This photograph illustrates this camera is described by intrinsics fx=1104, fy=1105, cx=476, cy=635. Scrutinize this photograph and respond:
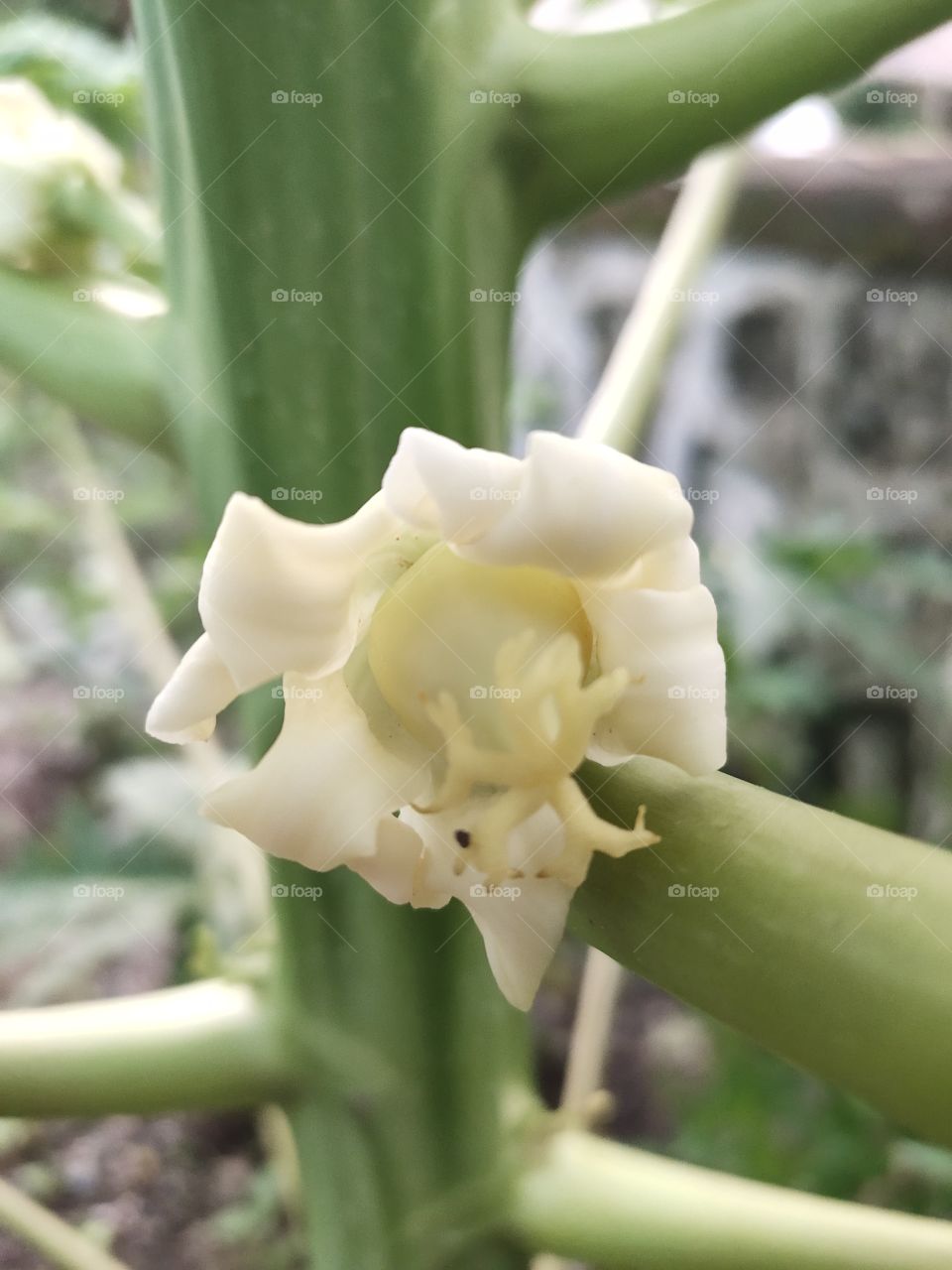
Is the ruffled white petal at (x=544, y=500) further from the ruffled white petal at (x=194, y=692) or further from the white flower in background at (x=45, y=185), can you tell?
the white flower in background at (x=45, y=185)

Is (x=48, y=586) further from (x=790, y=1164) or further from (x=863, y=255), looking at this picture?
(x=863, y=255)

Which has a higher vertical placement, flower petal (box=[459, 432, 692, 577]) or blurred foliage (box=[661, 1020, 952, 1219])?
flower petal (box=[459, 432, 692, 577])

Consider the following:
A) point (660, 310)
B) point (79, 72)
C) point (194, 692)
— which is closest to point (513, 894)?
point (194, 692)

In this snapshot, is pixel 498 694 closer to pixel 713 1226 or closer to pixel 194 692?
pixel 194 692

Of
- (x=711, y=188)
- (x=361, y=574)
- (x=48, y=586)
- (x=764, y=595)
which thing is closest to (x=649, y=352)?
(x=711, y=188)

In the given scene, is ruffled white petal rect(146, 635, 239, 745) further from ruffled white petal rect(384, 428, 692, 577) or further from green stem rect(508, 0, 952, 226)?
green stem rect(508, 0, 952, 226)

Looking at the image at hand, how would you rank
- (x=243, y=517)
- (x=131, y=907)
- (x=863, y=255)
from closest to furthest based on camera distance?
(x=243, y=517) → (x=131, y=907) → (x=863, y=255)

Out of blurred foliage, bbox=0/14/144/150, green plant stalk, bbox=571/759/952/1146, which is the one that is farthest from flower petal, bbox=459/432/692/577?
blurred foliage, bbox=0/14/144/150
